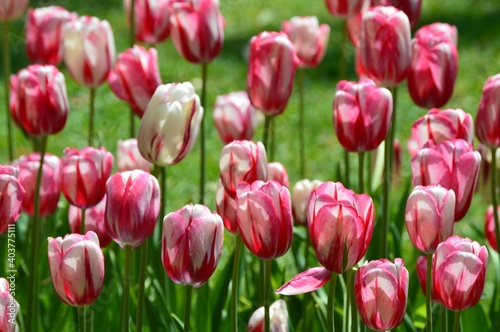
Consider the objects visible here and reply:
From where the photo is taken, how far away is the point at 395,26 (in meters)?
2.09

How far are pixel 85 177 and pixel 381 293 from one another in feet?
2.39

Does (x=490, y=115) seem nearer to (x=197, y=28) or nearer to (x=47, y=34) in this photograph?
(x=197, y=28)

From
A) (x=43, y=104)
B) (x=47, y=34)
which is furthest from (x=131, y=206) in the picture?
(x=47, y=34)

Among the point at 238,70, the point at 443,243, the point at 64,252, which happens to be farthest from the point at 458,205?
the point at 238,70

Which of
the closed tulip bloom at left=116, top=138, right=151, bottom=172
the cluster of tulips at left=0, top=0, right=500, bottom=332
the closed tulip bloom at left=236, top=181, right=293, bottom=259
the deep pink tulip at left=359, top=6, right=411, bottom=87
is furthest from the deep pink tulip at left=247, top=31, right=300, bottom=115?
the closed tulip bloom at left=236, top=181, right=293, bottom=259

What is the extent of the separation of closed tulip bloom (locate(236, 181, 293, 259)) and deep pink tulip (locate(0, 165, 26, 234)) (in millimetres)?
402

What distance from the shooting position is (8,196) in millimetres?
1701

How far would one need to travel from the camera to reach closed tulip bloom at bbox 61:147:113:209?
1.96 meters

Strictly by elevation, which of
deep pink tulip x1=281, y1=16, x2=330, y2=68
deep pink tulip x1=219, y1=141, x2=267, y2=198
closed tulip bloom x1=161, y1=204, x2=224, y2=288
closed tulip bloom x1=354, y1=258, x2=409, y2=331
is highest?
deep pink tulip x1=281, y1=16, x2=330, y2=68

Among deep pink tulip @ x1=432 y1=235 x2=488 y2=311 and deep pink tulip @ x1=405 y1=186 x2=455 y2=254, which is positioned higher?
deep pink tulip @ x1=405 y1=186 x2=455 y2=254

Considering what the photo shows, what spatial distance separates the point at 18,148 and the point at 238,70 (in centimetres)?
155

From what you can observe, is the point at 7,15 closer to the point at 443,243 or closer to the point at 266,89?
the point at 266,89

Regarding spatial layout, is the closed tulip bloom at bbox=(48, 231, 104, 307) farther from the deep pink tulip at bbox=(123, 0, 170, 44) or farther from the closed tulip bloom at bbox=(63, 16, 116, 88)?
the deep pink tulip at bbox=(123, 0, 170, 44)

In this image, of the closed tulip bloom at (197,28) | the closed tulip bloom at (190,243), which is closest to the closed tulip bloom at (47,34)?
the closed tulip bloom at (197,28)
